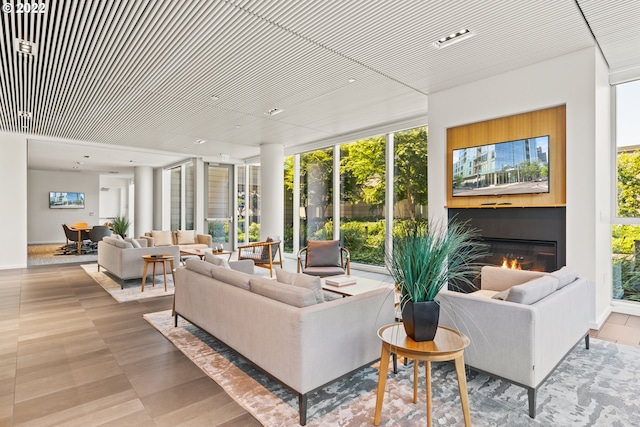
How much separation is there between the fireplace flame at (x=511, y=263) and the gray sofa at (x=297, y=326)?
2.35 meters

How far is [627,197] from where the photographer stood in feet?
14.0

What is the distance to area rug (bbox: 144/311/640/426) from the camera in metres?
2.05

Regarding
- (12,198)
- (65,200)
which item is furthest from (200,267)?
(65,200)

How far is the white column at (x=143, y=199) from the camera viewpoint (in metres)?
12.5

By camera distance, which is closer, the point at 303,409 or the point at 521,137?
the point at 303,409

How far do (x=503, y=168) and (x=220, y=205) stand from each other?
328 inches

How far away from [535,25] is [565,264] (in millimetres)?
2462

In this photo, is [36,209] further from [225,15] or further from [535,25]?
[535,25]

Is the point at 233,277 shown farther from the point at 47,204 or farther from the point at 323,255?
the point at 47,204

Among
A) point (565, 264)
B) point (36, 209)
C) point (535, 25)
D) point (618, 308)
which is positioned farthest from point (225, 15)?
point (36, 209)

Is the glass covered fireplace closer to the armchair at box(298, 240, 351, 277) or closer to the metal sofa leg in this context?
the armchair at box(298, 240, 351, 277)

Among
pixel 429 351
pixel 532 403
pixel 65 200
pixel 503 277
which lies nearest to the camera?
pixel 429 351

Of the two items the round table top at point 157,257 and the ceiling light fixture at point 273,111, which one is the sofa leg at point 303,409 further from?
the ceiling light fixture at point 273,111

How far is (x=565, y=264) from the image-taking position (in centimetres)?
379
